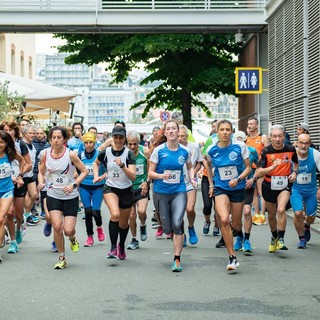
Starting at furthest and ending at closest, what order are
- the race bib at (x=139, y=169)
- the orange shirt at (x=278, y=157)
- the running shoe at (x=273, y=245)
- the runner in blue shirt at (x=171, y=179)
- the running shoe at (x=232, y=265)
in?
the race bib at (x=139, y=169) < the running shoe at (x=273, y=245) < the orange shirt at (x=278, y=157) < the runner in blue shirt at (x=171, y=179) < the running shoe at (x=232, y=265)

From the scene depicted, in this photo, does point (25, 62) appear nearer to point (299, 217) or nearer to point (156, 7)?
point (156, 7)

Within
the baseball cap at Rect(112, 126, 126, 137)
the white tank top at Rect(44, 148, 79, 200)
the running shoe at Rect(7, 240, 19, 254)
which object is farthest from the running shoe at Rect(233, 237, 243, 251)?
the running shoe at Rect(7, 240, 19, 254)

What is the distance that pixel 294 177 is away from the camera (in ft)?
36.6

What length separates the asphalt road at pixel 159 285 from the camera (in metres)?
7.20

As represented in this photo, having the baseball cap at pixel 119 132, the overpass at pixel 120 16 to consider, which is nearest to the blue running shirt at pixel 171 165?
the baseball cap at pixel 119 132

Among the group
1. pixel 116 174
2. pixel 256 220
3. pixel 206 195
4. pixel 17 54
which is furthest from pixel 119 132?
pixel 17 54

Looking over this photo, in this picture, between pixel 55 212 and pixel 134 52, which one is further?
pixel 134 52

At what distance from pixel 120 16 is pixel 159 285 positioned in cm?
1798

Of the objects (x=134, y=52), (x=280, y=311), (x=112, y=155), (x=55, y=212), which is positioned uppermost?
(x=134, y=52)

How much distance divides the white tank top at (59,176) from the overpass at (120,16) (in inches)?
615

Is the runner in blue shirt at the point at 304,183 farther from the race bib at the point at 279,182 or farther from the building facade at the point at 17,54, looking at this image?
the building facade at the point at 17,54

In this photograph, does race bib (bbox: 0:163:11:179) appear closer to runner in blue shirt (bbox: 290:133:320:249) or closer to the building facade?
runner in blue shirt (bbox: 290:133:320:249)

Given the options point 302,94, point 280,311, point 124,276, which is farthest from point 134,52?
point 280,311

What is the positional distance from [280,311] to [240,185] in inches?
129
